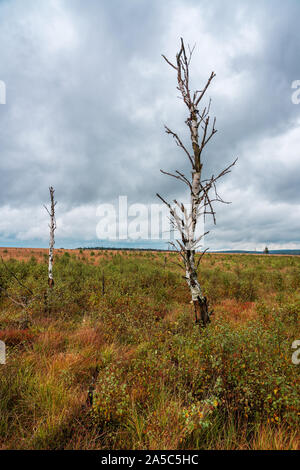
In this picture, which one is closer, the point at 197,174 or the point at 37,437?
the point at 37,437

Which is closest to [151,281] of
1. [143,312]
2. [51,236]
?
[143,312]

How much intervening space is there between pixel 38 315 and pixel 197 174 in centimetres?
736

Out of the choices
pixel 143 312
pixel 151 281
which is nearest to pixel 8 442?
pixel 143 312

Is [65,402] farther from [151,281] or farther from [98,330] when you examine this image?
[151,281]

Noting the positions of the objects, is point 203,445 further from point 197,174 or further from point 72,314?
point 72,314

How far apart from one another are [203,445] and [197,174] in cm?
497

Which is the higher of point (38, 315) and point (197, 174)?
point (197, 174)

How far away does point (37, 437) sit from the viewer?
7.84 feet

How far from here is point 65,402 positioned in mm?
2928

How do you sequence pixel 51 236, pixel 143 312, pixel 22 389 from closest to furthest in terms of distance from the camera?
1. pixel 22 389
2. pixel 143 312
3. pixel 51 236

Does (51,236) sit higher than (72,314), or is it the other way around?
(51,236)

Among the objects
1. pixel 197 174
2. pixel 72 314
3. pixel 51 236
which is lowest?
pixel 72 314

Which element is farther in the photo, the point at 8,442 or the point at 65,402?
the point at 65,402
